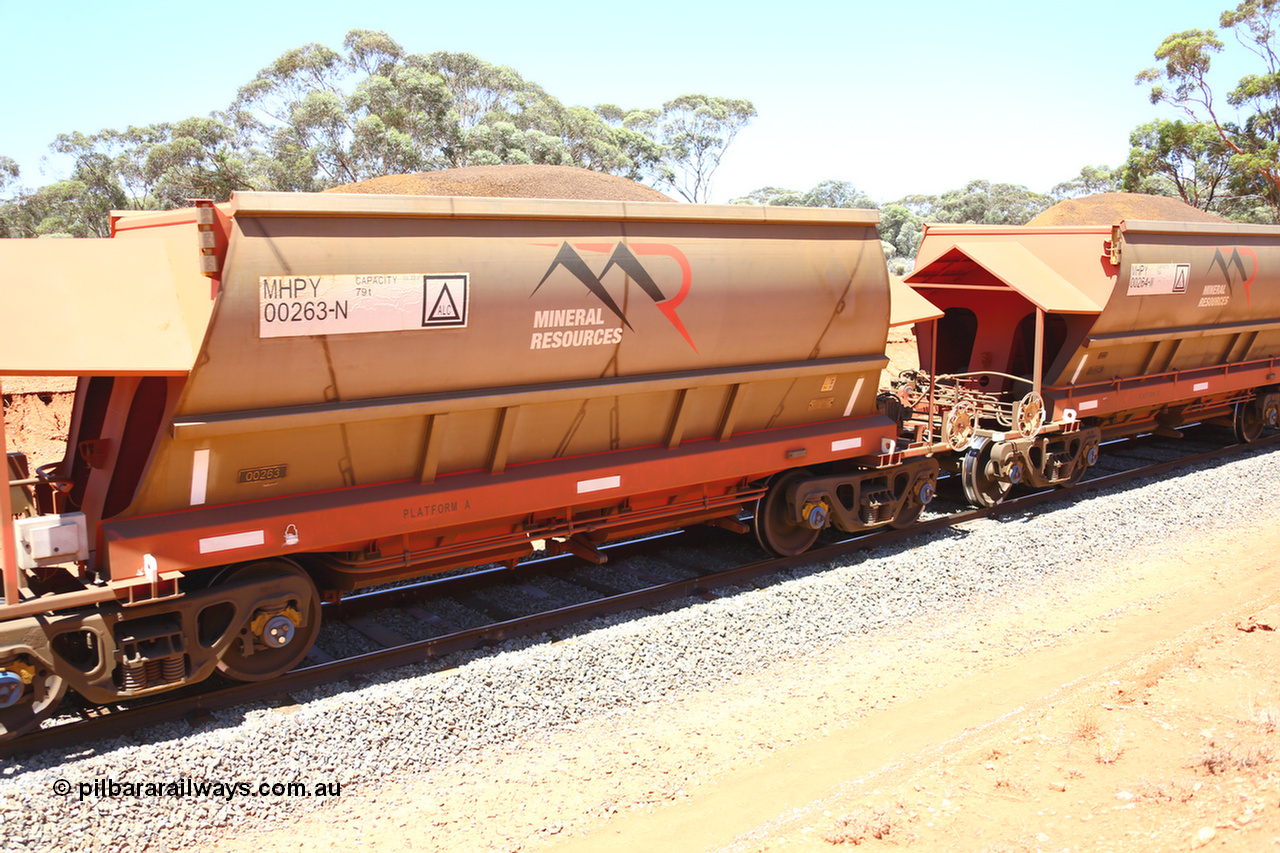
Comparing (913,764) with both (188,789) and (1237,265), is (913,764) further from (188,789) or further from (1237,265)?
(1237,265)

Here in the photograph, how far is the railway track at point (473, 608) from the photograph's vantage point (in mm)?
6238

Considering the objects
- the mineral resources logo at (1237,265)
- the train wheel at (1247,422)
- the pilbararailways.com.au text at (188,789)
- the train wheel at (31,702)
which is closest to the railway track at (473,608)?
the train wheel at (31,702)

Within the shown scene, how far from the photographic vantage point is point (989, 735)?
A: 20.7 feet

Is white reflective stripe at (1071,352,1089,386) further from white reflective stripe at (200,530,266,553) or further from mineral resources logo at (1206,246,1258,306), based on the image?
white reflective stripe at (200,530,266,553)

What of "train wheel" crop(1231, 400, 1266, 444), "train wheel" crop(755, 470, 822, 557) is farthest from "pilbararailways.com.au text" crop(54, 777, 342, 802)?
"train wheel" crop(1231, 400, 1266, 444)

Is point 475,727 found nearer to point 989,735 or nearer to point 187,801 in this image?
point 187,801

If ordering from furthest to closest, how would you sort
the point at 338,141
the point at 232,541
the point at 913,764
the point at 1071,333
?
the point at 338,141, the point at 1071,333, the point at 232,541, the point at 913,764

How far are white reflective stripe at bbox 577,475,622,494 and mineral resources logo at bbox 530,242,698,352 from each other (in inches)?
49.0

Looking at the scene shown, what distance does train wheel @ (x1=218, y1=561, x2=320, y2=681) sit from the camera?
653 centimetres

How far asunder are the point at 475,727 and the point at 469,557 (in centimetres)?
176

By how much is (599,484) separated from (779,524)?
8.84 ft

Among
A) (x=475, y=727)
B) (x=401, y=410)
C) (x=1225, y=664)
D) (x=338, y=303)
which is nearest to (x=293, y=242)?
(x=338, y=303)

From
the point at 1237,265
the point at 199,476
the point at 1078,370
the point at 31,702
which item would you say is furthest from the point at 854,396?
the point at 1237,265

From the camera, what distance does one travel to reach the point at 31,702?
5734 millimetres
